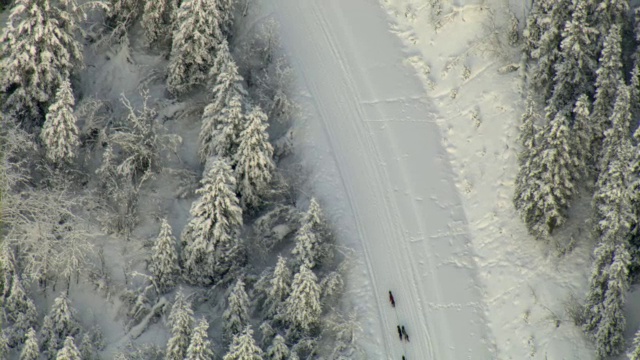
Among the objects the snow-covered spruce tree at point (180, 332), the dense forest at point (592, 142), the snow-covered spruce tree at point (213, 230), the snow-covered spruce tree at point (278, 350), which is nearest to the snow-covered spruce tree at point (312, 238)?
the snow-covered spruce tree at point (213, 230)

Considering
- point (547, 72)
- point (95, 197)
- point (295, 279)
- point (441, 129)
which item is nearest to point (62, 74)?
point (95, 197)

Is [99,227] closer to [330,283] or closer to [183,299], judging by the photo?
[183,299]

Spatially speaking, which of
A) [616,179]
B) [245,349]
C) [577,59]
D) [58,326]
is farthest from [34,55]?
[616,179]

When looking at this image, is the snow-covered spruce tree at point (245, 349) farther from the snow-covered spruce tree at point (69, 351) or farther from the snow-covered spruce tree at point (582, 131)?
the snow-covered spruce tree at point (582, 131)

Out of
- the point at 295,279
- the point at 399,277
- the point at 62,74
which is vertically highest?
the point at 62,74

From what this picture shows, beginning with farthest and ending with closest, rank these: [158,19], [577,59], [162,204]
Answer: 1. [158,19]
2. [162,204]
3. [577,59]

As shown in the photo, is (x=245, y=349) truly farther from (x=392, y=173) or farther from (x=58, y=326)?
(x=392, y=173)

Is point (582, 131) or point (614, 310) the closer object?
point (614, 310)
